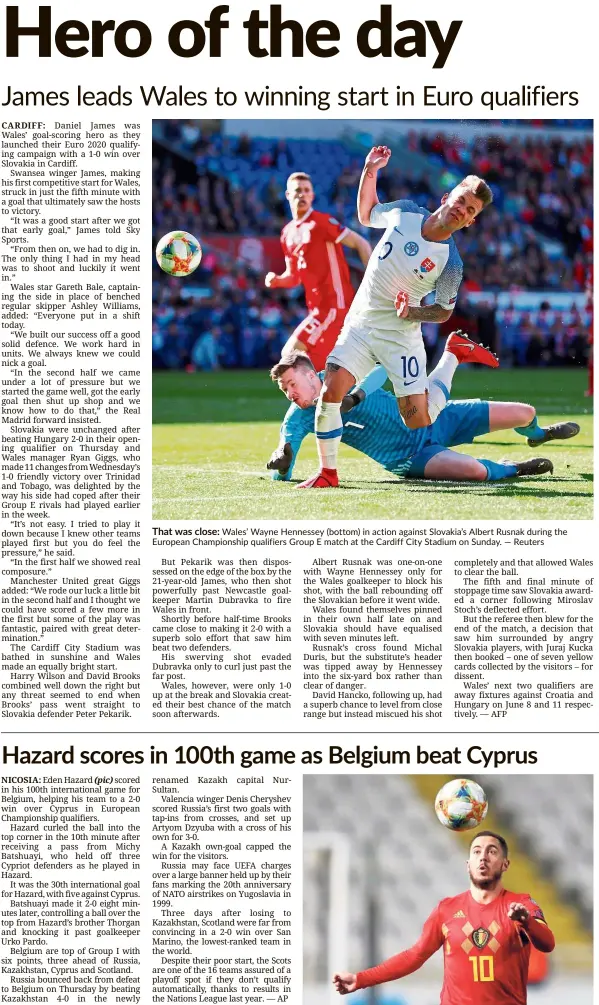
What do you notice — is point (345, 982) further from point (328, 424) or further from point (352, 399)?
point (352, 399)

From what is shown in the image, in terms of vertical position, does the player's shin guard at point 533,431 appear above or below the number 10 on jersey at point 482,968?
above

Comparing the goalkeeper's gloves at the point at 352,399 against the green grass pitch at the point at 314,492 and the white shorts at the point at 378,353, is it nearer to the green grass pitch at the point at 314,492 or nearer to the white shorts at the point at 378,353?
the white shorts at the point at 378,353

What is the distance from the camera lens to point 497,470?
276 inches

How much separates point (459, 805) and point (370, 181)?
3203mm

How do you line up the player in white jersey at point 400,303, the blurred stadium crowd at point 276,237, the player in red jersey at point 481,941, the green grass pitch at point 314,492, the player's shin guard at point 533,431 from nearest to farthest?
the player in red jersey at point 481,941
the green grass pitch at point 314,492
the player in white jersey at point 400,303
the player's shin guard at point 533,431
the blurred stadium crowd at point 276,237

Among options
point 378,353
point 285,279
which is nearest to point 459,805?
point 378,353

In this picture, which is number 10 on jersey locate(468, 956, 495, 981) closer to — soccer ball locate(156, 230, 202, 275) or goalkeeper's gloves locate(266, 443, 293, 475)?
goalkeeper's gloves locate(266, 443, 293, 475)

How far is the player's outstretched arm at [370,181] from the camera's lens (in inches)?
235

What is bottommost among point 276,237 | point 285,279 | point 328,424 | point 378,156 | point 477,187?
point 328,424

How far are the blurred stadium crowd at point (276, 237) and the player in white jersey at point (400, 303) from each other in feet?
33.0

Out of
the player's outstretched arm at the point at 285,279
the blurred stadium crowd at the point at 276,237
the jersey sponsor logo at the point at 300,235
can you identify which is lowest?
the player's outstretched arm at the point at 285,279

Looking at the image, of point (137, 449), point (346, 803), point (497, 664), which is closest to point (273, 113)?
point (137, 449)

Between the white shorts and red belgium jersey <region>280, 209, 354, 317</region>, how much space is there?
1267 millimetres

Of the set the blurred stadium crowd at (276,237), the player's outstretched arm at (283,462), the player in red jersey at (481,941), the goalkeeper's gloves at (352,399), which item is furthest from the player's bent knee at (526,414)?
the blurred stadium crowd at (276,237)
